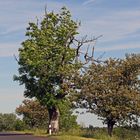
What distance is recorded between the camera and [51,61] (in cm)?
6009

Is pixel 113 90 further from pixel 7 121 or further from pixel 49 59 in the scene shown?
pixel 7 121

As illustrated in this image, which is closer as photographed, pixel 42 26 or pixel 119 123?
pixel 119 123

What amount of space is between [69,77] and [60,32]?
5.58 meters

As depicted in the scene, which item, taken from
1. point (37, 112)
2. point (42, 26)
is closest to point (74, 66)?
point (42, 26)

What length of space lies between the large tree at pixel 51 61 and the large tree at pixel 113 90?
4.61 meters

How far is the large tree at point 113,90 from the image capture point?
5131 centimetres

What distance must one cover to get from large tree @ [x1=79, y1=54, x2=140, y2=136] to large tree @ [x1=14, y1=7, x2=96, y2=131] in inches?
181

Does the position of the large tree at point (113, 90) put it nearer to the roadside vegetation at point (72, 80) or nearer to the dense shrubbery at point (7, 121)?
the roadside vegetation at point (72, 80)

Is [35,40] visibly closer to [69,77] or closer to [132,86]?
[69,77]

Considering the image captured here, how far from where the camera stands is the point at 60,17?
205ft

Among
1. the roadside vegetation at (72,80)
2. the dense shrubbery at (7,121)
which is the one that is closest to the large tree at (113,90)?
the roadside vegetation at (72,80)

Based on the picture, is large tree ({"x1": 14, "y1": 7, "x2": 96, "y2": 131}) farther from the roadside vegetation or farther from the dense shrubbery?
the dense shrubbery

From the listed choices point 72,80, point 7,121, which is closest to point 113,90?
point 72,80

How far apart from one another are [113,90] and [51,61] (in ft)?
35.2
